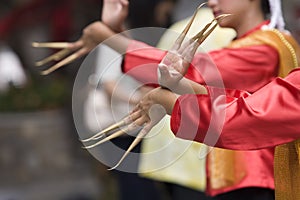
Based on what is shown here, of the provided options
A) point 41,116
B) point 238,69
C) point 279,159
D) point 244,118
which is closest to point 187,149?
point 238,69

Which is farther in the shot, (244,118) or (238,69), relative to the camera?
(238,69)

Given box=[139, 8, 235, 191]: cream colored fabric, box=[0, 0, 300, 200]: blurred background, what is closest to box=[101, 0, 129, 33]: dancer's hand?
box=[139, 8, 235, 191]: cream colored fabric

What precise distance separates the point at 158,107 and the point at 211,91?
140 millimetres

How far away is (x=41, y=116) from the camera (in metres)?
7.25

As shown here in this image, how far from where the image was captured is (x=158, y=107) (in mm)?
2340

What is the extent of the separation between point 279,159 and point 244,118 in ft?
0.97

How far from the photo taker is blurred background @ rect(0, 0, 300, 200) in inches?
274

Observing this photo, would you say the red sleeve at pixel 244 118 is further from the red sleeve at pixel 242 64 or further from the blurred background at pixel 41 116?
the blurred background at pixel 41 116

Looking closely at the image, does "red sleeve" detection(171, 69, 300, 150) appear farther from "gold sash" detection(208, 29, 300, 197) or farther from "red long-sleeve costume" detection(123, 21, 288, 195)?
"red long-sleeve costume" detection(123, 21, 288, 195)

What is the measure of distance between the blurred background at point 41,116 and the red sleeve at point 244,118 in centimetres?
443

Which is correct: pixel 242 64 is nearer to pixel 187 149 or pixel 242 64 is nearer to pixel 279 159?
pixel 279 159

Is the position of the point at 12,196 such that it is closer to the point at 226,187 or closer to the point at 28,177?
the point at 28,177

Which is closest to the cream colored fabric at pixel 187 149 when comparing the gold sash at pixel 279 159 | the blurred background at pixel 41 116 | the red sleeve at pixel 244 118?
the gold sash at pixel 279 159

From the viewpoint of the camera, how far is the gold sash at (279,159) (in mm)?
2494
